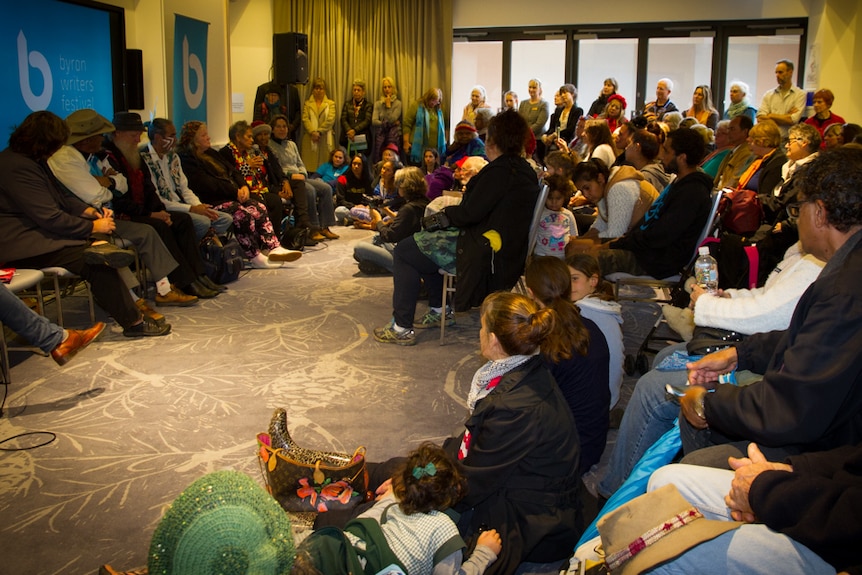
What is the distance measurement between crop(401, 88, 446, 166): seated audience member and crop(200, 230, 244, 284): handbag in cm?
504

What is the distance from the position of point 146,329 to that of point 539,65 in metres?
7.86

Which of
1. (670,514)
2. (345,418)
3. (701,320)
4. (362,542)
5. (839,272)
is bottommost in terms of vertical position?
(345,418)

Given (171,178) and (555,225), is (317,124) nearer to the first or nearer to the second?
(171,178)

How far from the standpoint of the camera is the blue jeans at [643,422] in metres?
2.62

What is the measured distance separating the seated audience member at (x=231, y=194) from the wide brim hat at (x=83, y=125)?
4.82 ft

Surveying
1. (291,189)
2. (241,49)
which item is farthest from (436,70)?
(291,189)

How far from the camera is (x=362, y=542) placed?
191 cm

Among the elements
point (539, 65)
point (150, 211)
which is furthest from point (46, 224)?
point (539, 65)

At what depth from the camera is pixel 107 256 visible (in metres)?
4.39

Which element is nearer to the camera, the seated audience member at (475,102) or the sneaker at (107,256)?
the sneaker at (107,256)

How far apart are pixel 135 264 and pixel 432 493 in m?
3.87

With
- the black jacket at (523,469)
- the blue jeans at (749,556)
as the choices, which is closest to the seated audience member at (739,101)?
the black jacket at (523,469)

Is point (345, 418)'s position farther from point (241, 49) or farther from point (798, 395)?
point (241, 49)

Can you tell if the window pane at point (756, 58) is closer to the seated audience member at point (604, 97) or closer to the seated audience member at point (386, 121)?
the seated audience member at point (604, 97)
